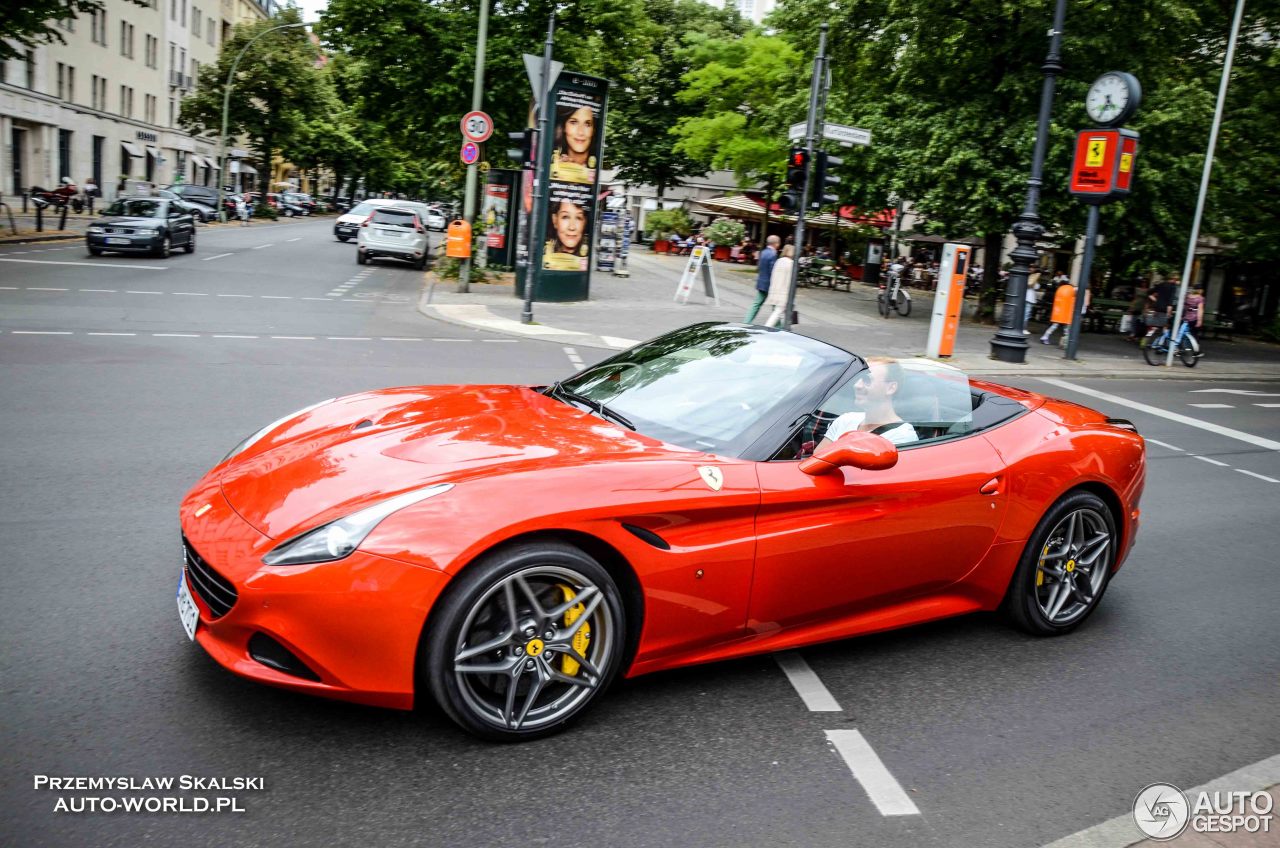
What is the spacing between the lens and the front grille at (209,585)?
3218 millimetres

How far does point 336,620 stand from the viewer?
3076mm

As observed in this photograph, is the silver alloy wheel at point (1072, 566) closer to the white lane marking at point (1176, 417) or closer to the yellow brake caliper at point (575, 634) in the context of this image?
the yellow brake caliper at point (575, 634)

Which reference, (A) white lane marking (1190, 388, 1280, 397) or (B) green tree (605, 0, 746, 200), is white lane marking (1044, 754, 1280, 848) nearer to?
(A) white lane marking (1190, 388, 1280, 397)

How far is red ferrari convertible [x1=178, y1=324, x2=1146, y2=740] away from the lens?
316 centimetres

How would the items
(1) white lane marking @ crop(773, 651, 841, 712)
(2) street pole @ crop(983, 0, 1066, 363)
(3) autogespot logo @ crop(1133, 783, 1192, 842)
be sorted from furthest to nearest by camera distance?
1. (2) street pole @ crop(983, 0, 1066, 363)
2. (1) white lane marking @ crop(773, 651, 841, 712)
3. (3) autogespot logo @ crop(1133, 783, 1192, 842)

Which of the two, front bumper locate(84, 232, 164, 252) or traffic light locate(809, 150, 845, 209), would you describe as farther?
front bumper locate(84, 232, 164, 252)

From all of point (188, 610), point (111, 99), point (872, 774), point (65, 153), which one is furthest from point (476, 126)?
point (111, 99)

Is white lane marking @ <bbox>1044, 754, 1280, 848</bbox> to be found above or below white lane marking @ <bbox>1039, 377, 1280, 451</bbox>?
below

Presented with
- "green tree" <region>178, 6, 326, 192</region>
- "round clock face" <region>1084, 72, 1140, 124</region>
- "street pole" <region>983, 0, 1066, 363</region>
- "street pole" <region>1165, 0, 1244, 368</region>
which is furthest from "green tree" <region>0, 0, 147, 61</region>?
"green tree" <region>178, 6, 326, 192</region>

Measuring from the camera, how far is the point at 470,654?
326cm

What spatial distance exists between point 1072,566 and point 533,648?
2956 millimetres

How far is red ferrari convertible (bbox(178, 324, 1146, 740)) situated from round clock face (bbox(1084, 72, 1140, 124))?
15241 mm

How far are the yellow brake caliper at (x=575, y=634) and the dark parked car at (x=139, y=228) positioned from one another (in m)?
24.7

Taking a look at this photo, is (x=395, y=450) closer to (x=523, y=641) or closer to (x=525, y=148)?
(x=523, y=641)
